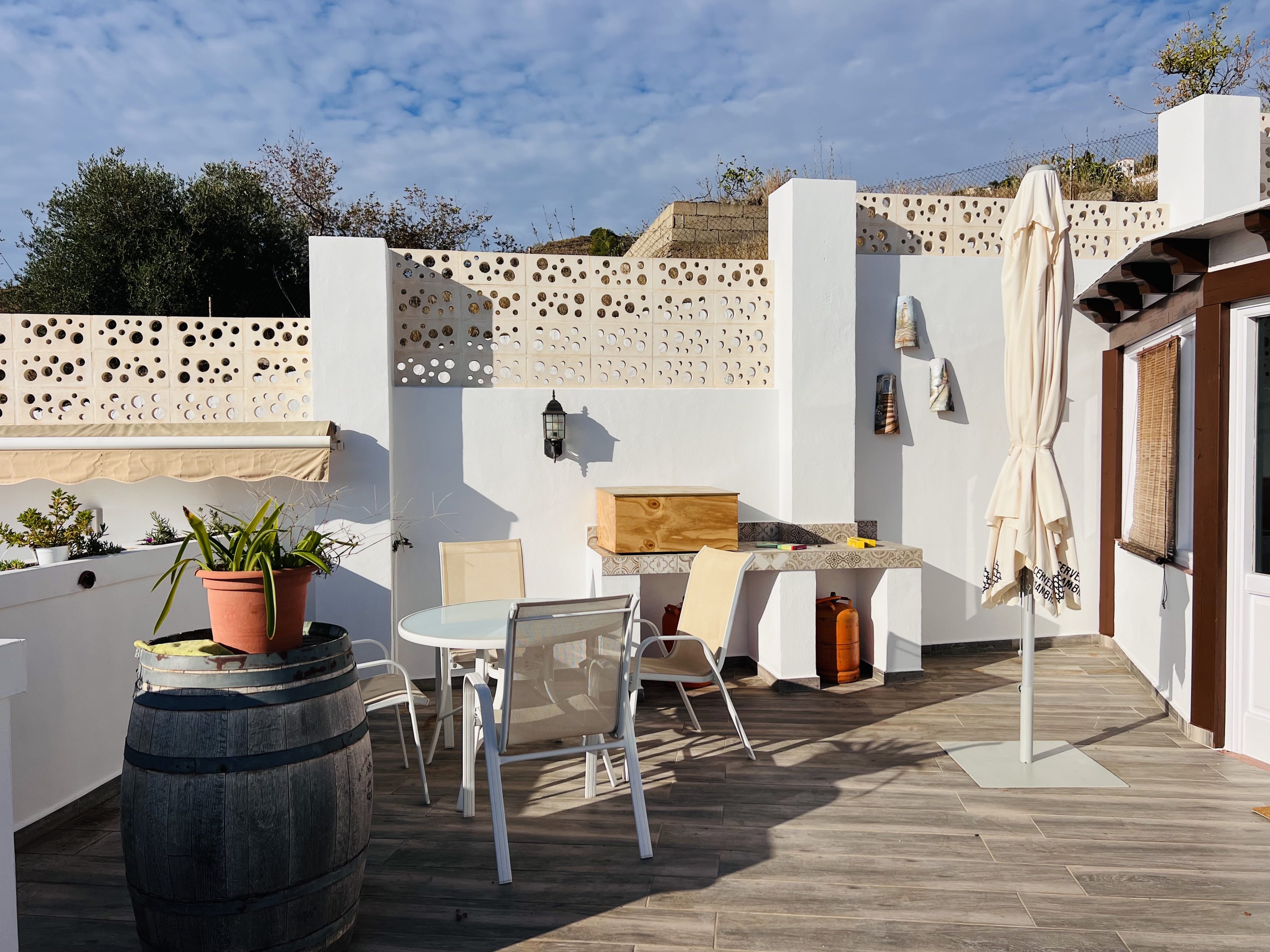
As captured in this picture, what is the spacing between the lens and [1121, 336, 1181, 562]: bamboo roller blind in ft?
18.5

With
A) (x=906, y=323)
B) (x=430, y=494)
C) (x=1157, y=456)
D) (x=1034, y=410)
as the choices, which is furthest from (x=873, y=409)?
(x=430, y=494)

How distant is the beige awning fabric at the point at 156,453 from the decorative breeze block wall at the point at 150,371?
0.49m

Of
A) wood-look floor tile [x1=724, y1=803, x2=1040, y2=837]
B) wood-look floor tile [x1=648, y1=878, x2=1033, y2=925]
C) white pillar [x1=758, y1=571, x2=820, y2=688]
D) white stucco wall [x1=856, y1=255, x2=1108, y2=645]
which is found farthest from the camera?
white stucco wall [x1=856, y1=255, x2=1108, y2=645]

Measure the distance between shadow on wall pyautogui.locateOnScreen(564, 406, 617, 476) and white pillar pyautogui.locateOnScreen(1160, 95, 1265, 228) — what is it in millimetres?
5011

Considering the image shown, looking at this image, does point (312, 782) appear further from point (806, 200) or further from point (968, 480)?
point (968, 480)

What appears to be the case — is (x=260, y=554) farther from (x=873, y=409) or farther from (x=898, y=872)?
(x=873, y=409)

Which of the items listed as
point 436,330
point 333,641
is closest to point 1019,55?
point 436,330

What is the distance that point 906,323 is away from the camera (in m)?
7.12

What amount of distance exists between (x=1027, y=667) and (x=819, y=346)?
322 cm

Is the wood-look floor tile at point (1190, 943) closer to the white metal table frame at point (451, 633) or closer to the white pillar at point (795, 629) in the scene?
the white metal table frame at point (451, 633)

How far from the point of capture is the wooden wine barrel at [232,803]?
2.50m

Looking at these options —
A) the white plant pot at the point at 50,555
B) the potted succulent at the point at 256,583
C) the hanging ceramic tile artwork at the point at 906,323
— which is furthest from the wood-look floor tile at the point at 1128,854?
the white plant pot at the point at 50,555

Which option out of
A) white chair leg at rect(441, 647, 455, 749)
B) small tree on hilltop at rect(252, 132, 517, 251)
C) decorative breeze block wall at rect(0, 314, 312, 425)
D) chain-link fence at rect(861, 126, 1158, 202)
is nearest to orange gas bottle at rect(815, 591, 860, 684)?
white chair leg at rect(441, 647, 455, 749)

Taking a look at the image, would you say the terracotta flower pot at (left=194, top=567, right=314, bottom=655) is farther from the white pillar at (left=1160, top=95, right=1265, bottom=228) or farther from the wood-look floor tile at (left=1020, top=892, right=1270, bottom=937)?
the white pillar at (left=1160, top=95, right=1265, bottom=228)
